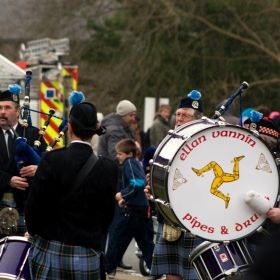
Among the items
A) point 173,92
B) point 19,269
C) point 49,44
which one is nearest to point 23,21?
point 173,92

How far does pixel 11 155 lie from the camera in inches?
238

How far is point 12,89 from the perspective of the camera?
20.2 feet

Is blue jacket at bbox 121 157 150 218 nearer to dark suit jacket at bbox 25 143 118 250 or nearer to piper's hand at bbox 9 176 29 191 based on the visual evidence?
piper's hand at bbox 9 176 29 191

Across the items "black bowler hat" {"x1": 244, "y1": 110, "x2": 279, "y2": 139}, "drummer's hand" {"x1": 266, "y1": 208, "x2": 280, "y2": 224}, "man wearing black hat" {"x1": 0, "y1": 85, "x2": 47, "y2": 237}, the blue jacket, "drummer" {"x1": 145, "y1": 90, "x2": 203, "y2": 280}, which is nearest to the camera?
"drummer's hand" {"x1": 266, "y1": 208, "x2": 280, "y2": 224}

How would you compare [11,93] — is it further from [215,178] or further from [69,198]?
[215,178]

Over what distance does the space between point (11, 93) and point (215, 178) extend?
2.18 metres

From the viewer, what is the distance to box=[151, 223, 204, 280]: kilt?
222 inches

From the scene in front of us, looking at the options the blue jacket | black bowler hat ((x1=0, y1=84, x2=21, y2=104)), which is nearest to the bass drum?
black bowler hat ((x1=0, y1=84, x2=21, y2=104))

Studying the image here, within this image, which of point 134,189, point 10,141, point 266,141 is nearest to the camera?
point 266,141

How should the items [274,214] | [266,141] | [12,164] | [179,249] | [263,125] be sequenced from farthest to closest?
1. [12,164]
2. [179,249]
3. [263,125]
4. [266,141]
5. [274,214]

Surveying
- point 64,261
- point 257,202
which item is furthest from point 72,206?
point 257,202

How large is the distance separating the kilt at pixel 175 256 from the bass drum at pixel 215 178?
0.91 m

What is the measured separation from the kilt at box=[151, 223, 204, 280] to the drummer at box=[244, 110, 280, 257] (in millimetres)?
660

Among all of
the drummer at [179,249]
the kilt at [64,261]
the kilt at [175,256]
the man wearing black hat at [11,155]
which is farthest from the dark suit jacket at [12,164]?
the kilt at [64,261]
